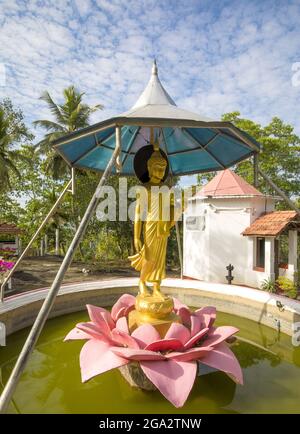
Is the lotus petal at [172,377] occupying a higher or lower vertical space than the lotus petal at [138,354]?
lower

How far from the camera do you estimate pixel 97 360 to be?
3723mm

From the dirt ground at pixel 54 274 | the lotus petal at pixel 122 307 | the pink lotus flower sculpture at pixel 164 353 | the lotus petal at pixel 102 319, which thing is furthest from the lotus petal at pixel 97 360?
the dirt ground at pixel 54 274

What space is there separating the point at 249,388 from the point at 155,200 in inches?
135

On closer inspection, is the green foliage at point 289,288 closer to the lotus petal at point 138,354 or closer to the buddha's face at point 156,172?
the buddha's face at point 156,172

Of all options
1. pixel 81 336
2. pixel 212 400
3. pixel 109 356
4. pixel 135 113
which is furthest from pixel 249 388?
pixel 135 113

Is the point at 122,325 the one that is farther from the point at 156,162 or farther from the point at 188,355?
the point at 156,162

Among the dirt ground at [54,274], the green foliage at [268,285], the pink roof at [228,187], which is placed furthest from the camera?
the pink roof at [228,187]

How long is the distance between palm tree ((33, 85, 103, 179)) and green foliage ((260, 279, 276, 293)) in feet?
50.9

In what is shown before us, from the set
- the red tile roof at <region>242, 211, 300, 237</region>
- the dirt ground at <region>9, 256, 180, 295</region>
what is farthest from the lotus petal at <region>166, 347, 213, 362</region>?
the red tile roof at <region>242, 211, 300, 237</region>

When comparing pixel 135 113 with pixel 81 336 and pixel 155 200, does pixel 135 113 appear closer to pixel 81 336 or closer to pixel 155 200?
pixel 155 200

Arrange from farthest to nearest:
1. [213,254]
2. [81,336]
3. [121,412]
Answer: [213,254] → [81,336] → [121,412]

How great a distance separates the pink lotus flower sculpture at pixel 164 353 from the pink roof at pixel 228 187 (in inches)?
336

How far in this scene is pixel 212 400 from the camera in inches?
153

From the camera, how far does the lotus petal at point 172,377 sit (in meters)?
3.19
